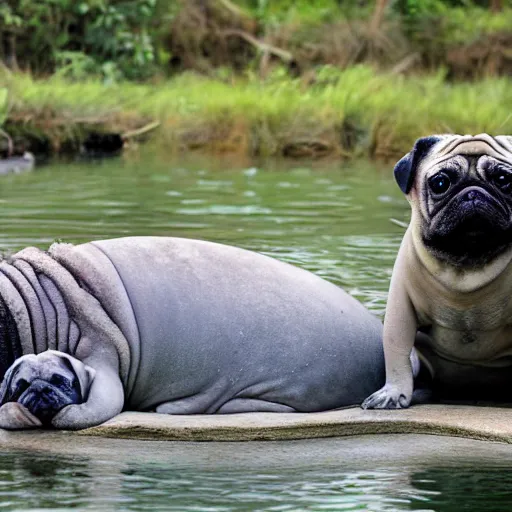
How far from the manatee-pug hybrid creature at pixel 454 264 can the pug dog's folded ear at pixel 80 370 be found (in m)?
1.12

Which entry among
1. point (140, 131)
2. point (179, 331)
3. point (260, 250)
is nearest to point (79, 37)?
point (140, 131)

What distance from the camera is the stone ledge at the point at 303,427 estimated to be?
16.5ft

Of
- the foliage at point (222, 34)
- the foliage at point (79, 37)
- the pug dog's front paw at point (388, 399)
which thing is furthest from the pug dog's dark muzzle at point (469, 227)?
the foliage at point (79, 37)

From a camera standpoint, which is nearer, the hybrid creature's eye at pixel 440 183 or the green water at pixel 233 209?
the hybrid creature's eye at pixel 440 183

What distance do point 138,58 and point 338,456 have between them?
21783 millimetres

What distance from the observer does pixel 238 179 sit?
16.2 meters

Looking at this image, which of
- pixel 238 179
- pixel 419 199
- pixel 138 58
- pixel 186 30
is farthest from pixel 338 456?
pixel 186 30

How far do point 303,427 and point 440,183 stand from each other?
1.10 metres

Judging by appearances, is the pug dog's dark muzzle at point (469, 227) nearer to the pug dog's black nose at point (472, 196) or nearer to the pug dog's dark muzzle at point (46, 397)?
the pug dog's black nose at point (472, 196)

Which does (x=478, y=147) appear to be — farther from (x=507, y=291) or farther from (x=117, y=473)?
(x=117, y=473)

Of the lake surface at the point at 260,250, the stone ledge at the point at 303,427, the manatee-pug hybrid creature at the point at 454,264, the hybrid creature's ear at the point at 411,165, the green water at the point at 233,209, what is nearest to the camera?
the lake surface at the point at 260,250

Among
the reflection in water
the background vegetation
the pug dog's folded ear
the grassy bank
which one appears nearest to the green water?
the grassy bank

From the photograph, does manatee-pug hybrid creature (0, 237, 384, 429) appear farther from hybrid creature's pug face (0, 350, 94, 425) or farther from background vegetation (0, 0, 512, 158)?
background vegetation (0, 0, 512, 158)

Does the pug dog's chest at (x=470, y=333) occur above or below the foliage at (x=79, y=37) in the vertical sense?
above
